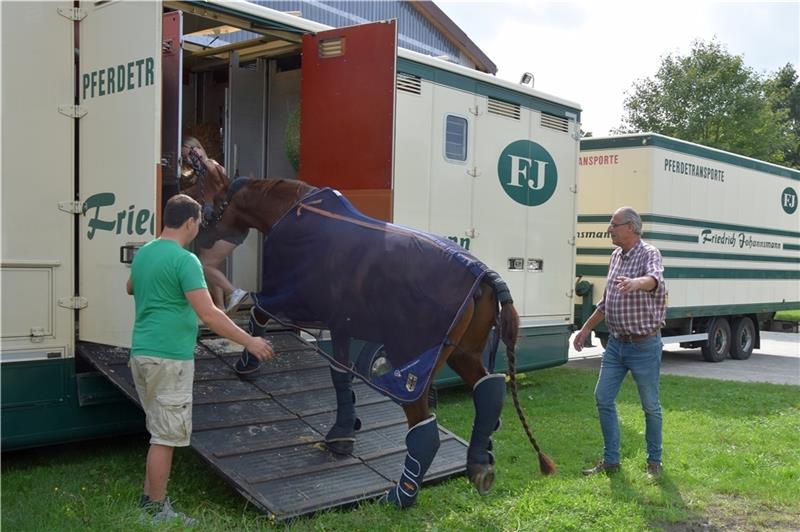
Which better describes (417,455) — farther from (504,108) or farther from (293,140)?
(504,108)

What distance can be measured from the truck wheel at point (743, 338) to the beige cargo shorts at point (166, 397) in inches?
463

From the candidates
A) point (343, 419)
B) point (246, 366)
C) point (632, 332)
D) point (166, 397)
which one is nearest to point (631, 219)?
point (632, 332)

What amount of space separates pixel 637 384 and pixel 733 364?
8.46 metres

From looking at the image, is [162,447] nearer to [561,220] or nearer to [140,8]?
[140,8]

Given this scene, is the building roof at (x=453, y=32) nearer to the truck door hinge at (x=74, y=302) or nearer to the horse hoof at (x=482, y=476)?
the truck door hinge at (x=74, y=302)

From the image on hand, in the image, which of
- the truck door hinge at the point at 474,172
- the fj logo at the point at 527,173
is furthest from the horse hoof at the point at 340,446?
the fj logo at the point at 527,173

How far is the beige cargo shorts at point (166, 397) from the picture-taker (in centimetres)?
416

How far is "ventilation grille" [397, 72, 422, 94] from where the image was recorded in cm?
717

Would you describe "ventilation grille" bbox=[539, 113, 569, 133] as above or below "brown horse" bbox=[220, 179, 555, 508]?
above

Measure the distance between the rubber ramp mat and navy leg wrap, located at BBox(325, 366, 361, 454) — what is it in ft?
0.23

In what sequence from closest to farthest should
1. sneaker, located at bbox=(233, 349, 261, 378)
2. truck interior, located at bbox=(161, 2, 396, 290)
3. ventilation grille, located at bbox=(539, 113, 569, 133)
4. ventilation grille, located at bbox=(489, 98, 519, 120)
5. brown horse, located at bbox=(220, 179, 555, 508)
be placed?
1. brown horse, located at bbox=(220, 179, 555, 508)
2. sneaker, located at bbox=(233, 349, 261, 378)
3. truck interior, located at bbox=(161, 2, 396, 290)
4. ventilation grille, located at bbox=(489, 98, 519, 120)
5. ventilation grille, located at bbox=(539, 113, 569, 133)

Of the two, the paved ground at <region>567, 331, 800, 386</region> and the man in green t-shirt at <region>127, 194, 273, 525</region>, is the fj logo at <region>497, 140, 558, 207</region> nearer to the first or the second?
the paved ground at <region>567, 331, 800, 386</region>

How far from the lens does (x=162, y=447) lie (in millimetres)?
4184

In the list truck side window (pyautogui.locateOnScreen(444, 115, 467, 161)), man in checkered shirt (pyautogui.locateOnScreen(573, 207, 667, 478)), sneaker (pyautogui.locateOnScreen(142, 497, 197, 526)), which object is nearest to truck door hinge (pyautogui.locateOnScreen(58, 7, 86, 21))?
sneaker (pyautogui.locateOnScreen(142, 497, 197, 526))
